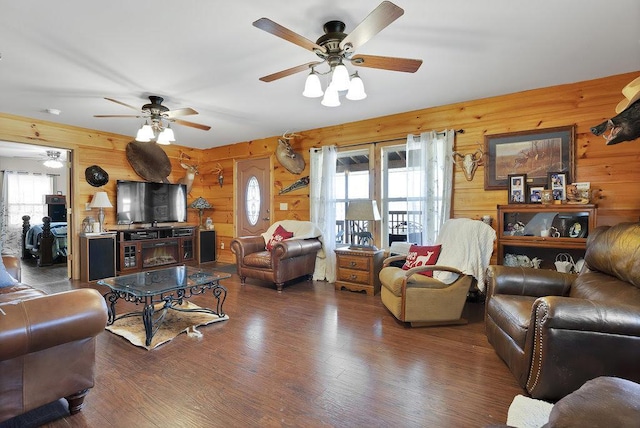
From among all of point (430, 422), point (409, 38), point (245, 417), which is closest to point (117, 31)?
point (409, 38)

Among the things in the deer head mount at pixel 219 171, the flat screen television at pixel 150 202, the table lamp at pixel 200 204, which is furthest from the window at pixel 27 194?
the deer head mount at pixel 219 171

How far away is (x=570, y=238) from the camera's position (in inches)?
115

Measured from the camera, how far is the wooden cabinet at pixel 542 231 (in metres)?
2.93

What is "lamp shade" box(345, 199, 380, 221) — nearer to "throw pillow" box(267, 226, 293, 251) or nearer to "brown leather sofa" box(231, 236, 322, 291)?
"brown leather sofa" box(231, 236, 322, 291)

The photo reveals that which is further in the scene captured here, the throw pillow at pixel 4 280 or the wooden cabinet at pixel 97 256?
the wooden cabinet at pixel 97 256

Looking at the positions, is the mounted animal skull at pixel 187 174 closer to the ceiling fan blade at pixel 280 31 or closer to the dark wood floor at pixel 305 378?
the dark wood floor at pixel 305 378

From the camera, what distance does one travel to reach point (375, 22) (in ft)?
5.44

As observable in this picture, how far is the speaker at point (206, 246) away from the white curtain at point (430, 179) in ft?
13.4

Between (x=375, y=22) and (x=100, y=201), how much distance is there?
4.90m

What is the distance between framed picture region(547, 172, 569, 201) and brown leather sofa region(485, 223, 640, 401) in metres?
1.08

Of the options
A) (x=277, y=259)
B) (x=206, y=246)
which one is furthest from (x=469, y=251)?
(x=206, y=246)

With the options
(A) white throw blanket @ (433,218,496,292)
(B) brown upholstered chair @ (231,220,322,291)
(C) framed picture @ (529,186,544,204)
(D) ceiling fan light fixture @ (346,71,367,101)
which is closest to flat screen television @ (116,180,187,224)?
(B) brown upholstered chair @ (231,220,322,291)

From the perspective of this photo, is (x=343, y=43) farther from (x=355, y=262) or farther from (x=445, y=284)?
(x=355, y=262)

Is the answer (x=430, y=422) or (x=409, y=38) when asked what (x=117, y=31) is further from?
(x=430, y=422)
